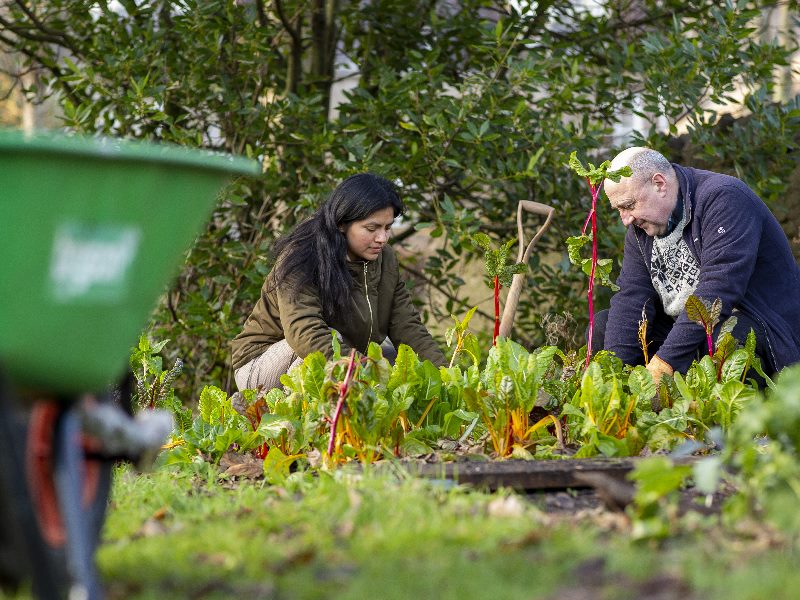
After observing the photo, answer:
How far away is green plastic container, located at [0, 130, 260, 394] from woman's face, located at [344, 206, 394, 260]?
9.11 feet

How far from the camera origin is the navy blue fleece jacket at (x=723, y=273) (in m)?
4.67

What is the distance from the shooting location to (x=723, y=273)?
4.68 metres

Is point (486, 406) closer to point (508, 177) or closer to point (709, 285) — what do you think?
point (709, 285)

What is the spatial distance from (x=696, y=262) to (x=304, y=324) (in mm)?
1827

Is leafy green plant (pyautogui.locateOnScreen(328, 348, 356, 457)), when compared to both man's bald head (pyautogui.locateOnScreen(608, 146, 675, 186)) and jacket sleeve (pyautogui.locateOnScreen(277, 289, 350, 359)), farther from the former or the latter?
man's bald head (pyautogui.locateOnScreen(608, 146, 675, 186))

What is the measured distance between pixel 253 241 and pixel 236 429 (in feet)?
8.98

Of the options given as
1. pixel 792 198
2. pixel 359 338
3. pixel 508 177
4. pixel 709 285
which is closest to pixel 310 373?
pixel 359 338

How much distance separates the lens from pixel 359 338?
17.3 feet

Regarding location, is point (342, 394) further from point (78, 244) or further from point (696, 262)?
point (696, 262)

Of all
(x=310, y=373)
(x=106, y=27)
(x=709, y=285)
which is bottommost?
(x=310, y=373)

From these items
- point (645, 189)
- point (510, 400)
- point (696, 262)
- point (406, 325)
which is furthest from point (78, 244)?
point (696, 262)

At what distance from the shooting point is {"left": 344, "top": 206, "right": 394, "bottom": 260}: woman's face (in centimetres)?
491

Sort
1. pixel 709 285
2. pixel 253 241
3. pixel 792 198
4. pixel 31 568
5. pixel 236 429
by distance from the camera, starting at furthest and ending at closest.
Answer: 1. pixel 792 198
2. pixel 253 241
3. pixel 709 285
4. pixel 236 429
5. pixel 31 568

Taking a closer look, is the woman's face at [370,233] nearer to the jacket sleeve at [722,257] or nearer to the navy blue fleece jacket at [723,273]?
the navy blue fleece jacket at [723,273]
